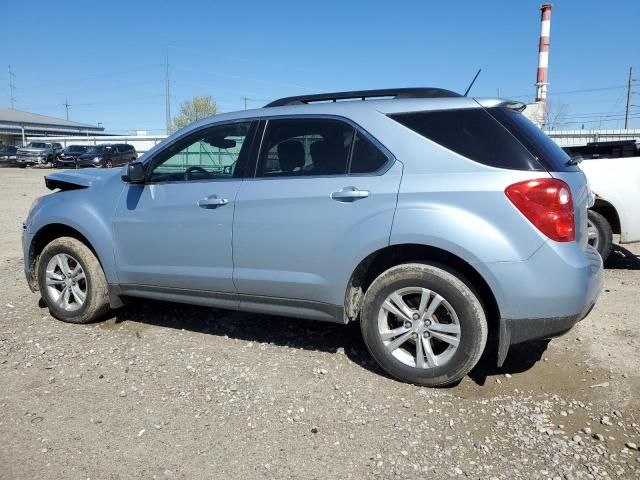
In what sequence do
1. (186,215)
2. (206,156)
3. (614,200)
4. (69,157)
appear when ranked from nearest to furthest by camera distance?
1. (186,215)
2. (206,156)
3. (614,200)
4. (69,157)

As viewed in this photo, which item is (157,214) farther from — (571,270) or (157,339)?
(571,270)

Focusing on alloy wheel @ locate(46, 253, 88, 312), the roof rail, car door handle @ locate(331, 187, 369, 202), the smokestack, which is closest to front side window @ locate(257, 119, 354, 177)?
car door handle @ locate(331, 187, 369, 202)

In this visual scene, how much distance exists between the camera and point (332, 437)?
293 centimetres

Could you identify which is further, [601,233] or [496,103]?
[601,233]

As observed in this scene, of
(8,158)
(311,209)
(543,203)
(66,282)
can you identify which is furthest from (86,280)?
(8,158)

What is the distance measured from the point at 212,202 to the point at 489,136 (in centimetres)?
202

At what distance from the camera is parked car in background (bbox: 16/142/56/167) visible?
120ft

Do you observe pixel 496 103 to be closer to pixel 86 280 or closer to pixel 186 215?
pixel 186 215

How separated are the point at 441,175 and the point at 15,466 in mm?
2883

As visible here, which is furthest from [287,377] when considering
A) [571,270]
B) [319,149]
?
[571,270]

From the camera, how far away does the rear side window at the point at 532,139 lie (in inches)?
126

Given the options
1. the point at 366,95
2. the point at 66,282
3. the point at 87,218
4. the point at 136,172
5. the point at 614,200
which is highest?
the point at 366,95

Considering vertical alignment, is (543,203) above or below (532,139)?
below

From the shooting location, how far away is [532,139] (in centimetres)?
328
